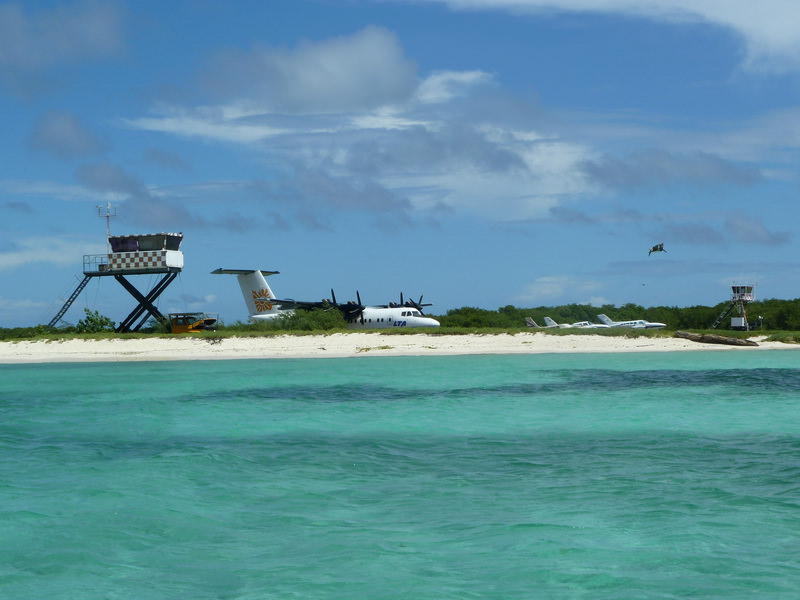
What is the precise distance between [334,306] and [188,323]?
33.5ft

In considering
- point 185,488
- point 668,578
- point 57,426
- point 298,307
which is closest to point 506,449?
point 185,488

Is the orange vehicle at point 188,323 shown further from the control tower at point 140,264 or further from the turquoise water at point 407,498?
the turquoise water at point 407,498

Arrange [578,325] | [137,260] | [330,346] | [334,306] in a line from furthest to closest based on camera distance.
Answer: [578,325]
[137,260]
[334,306]
[330,346]

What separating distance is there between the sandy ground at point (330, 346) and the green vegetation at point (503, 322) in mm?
1203

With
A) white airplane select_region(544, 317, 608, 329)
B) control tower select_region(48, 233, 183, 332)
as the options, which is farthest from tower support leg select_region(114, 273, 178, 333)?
white airplane select_region(544, 317, 608, 329)

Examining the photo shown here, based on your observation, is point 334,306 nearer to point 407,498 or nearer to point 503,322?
point 503,322

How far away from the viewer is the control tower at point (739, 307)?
60.6 meters

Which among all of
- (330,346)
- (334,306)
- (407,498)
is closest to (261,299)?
(334,306)

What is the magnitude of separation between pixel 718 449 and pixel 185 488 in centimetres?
794

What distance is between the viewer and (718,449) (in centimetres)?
1223

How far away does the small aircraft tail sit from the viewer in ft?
207

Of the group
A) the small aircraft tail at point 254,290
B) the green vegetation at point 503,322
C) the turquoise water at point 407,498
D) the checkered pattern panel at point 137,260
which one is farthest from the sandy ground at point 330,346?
the turquoise water at point 407,498

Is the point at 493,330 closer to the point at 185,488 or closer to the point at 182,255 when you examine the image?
the point at 182,255

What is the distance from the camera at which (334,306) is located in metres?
56.9
